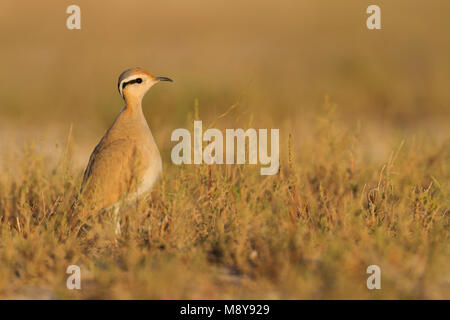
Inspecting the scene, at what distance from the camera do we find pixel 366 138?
25.0 feet

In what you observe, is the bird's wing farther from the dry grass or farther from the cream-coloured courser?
the dry grass

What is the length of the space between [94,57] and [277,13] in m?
10.2

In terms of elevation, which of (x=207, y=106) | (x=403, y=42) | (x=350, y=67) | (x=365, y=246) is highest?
(x=403, y=42)

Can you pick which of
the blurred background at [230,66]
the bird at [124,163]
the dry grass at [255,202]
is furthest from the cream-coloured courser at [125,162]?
the blurred background at [230,66]

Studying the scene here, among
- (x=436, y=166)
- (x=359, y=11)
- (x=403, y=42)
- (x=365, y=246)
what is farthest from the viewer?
(x=359, y=11)

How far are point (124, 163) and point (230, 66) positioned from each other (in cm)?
1019

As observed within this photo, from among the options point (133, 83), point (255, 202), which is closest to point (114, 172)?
point (133, 83)

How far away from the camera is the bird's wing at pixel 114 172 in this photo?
15.0ft

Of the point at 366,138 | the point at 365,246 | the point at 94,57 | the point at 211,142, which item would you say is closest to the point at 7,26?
the point at 94,57

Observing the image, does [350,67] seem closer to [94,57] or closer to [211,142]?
[94,57]

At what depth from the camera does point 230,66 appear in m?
14.6

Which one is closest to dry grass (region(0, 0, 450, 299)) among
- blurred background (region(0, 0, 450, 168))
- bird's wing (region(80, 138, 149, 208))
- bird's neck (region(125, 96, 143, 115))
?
blurred background (region(0, 0, 450, 168))

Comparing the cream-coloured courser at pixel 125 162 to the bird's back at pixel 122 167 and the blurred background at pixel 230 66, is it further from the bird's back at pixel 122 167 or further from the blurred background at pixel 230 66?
the blurred background at pixel 230 66

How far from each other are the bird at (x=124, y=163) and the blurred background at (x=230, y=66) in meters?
0.57
